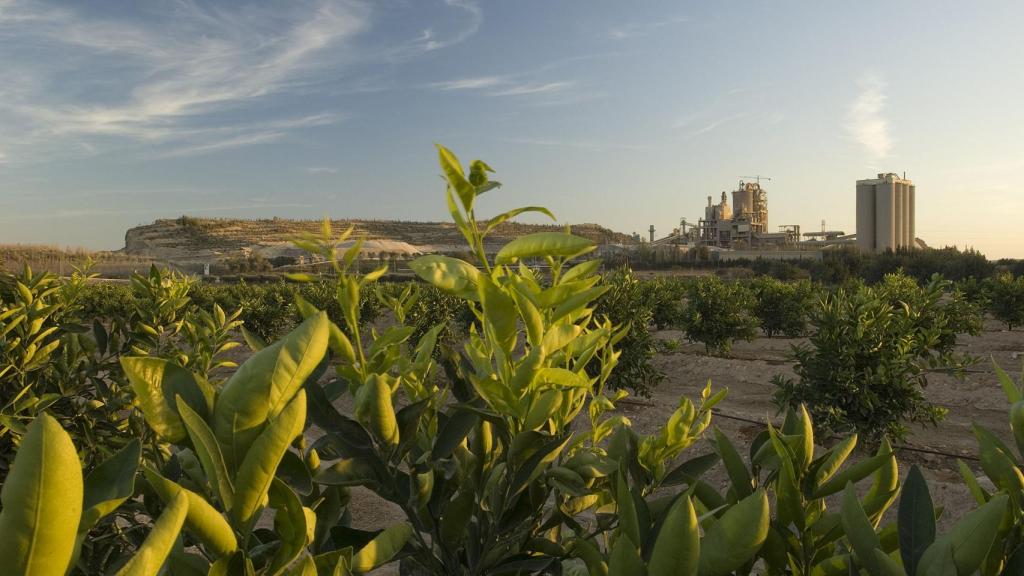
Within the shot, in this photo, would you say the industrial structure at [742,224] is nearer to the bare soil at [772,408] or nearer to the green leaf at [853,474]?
the bare soil at [772,408]

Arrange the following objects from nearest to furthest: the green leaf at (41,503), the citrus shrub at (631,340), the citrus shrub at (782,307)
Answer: the green leaf at (41,503), the citrus shrub at (631,340), the citrus shrub at (782,307)

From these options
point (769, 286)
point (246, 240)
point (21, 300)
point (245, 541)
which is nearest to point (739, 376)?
point (769, 286)

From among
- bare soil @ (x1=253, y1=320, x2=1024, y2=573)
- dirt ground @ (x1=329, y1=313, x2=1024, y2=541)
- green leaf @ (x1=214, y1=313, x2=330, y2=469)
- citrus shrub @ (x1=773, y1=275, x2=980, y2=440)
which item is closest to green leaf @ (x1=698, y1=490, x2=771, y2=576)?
green leaf @ (x1=214, y1=313, x2=330, y2=469)

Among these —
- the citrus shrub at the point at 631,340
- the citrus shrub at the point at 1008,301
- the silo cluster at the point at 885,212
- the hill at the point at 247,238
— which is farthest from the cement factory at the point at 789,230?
the citrus shrub at the point at 631,340

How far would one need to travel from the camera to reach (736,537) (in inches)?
23.9

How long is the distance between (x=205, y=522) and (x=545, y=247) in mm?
494

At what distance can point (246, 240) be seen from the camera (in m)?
58.3

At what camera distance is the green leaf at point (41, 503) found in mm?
365

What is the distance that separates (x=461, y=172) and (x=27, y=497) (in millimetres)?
581

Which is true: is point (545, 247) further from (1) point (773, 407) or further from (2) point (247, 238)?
(2) point (247, 238)

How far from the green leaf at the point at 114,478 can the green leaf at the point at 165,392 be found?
0.03 meters

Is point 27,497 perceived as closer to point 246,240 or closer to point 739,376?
point 739,376

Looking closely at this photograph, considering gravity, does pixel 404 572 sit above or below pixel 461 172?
below

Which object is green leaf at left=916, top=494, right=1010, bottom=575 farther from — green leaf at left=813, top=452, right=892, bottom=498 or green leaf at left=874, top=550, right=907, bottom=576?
green leaf at left=813, top=452, right=892, bottom=498
